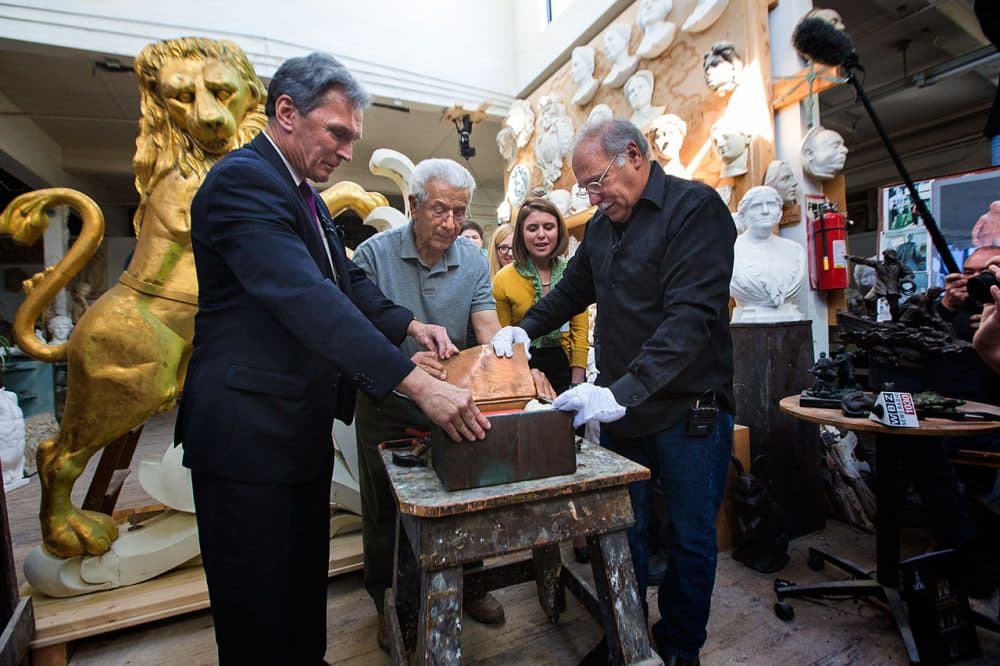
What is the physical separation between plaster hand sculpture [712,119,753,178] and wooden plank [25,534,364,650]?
4.06m

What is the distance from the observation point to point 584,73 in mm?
5508

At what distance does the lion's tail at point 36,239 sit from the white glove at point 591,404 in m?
2.11

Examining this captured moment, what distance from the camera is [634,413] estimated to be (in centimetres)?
172

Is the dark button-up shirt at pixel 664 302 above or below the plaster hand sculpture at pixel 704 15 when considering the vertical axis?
below

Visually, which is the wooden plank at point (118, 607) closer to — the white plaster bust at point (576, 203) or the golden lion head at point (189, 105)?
the golden lion head at point (189, 105)

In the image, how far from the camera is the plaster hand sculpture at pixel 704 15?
379cm

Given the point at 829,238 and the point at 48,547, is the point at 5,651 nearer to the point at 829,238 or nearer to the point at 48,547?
the point at 48,547

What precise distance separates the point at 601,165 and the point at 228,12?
579 cm

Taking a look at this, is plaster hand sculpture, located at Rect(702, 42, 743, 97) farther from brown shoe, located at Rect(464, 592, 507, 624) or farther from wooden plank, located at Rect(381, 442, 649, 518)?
brown shoe, located at Rect(464, 592, 507, 624)

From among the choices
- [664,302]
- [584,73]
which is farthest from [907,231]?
[664,302]

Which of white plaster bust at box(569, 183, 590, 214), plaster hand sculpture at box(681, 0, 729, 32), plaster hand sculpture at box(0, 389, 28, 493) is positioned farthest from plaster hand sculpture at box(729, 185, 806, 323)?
plaster hand sculpture at box(0, 389, 28, 493)

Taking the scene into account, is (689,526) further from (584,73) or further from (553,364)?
(584,73)

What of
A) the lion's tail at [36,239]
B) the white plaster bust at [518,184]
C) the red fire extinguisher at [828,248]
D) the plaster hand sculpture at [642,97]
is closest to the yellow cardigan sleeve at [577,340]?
the red fire extinguisher at [828,248]

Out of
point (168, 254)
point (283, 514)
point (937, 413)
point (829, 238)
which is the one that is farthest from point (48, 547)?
point (829, 238)
